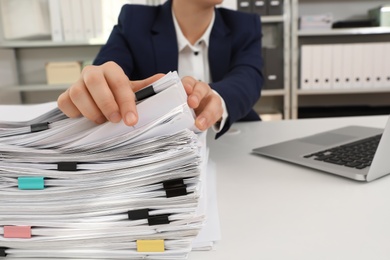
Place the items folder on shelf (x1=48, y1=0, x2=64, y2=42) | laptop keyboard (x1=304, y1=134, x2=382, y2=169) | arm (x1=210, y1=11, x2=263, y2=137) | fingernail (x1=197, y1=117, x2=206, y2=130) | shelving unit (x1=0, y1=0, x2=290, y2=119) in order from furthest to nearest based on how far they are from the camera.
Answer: shelving unit (x1=0, y1=0, x2=290, y2=119), folder on shelf (x1=48, y1=0, x2=64, y2=42), arm (x1=210, y1=11, x2=263, y2=137), laptop keyboard (x1=304, y1=134, x2=382, y2=169), fingernail (x1=197, y1=117, x2=206, y2=130)

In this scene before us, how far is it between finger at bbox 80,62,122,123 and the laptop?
365 millimetres

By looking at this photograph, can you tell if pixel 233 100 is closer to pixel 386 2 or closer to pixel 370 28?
pixel 370 28

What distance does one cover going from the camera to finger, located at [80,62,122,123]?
14.3 inches

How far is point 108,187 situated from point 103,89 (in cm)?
10

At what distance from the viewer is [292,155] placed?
683mm

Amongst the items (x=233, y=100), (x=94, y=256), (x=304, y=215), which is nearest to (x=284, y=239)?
(x=304, y=215)

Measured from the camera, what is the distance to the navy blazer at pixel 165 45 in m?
1.18

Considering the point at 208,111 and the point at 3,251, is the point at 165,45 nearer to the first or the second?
the point at 208,111

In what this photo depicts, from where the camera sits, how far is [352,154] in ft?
2.13

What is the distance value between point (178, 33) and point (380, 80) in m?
1.55

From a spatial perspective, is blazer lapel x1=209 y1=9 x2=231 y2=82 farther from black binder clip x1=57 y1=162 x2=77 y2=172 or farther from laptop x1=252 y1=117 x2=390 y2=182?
black binder clip x1=57 y1=162 x2=77 y2=172

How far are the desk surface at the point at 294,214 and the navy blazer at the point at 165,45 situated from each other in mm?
568

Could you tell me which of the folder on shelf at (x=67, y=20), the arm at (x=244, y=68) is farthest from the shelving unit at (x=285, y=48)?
the folder on shelf at (x=67, y=20)

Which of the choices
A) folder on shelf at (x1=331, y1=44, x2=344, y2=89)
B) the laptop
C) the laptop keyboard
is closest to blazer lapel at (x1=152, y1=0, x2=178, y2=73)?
the laptop
